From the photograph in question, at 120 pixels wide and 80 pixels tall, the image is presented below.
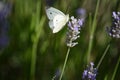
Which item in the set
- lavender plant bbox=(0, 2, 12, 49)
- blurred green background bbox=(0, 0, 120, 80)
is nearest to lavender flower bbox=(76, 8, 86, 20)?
blurred green background bbox=(0, 0, 120, 80)

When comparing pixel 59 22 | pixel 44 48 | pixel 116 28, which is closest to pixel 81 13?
pixel 44 48

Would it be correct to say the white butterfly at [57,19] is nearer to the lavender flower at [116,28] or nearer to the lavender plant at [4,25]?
the lavender flower at [116,28]

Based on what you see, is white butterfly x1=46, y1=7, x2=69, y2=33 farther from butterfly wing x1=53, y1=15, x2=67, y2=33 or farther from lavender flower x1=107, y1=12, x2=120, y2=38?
lavender flower x1=107, y1=12, x2=120, y2=38

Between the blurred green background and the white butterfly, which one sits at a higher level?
the white butterfly

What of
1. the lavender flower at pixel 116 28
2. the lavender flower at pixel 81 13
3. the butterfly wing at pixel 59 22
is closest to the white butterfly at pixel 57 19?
the butterfly wing at pixel 59 22

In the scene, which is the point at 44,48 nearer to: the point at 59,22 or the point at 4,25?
the point at 4,25
